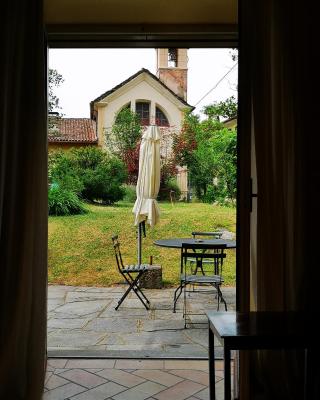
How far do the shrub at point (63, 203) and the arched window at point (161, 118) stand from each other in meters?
2.60

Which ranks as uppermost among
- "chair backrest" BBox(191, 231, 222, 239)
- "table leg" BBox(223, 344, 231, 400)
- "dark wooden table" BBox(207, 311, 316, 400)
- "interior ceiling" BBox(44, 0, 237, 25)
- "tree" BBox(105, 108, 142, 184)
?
"tree" BBox(105, 108, 142, 184)

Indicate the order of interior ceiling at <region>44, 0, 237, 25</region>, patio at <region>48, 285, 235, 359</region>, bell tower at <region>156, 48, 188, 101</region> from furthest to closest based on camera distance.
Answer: bell tower at <region>156, 48, 188, 101</region> → patio at <region>48, 285, 235, 359</region> → interior ceiling at <region>44, 0, 237, 25</region>

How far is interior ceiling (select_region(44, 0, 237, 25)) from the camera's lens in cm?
321

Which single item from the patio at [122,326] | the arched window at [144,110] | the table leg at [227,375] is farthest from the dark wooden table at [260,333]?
the arched window at [144,110]

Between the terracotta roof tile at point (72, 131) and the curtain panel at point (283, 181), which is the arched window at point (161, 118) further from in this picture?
the curtain panel at point (283, 181)

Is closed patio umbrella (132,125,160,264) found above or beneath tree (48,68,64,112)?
beneath

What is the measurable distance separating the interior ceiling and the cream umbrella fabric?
2921mm

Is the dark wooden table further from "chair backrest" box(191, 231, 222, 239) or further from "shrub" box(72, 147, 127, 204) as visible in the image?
"shrub" box(72, 147, 127, 204)

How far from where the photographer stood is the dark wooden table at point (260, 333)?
1.81 metres

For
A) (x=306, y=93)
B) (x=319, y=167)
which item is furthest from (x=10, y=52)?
(x=319, y=167)

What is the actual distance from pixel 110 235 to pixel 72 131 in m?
2.61

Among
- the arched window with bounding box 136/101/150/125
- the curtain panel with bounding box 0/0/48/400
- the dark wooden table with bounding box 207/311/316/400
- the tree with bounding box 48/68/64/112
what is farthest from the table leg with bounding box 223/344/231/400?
the arched window with bounding box 136/101/150/125

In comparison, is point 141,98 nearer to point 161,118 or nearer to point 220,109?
point 161,118

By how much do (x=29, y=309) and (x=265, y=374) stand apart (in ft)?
4.37
